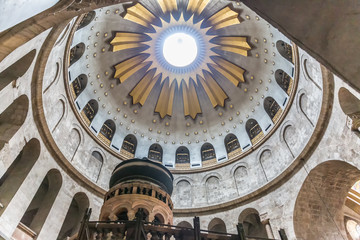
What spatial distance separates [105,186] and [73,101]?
6.09m

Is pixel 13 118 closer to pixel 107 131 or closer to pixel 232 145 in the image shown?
pixel 107 131

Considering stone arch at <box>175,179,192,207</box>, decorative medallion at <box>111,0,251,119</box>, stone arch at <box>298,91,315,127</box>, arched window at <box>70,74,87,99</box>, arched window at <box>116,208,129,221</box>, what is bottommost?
arched window at <box>116,208,129,221</box>

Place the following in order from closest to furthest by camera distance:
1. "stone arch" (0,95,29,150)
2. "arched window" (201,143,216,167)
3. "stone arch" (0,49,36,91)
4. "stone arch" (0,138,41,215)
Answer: "stone arch" (0,49,36,91)
"stone arch" (0,138,41,215)
"stone arch" (0,95,29,150)
"arched window" (201,143,216,167)

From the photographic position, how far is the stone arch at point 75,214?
14183 mm

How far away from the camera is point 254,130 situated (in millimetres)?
19344

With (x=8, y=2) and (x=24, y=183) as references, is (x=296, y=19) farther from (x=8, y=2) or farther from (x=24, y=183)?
(x=24, y=183)

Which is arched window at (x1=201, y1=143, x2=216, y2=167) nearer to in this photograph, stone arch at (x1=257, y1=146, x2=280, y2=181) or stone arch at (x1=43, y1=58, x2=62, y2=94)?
stone arch at (x1=257, y1=146, x2=280, y2=181)

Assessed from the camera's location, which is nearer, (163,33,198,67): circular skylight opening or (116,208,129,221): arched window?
(116,208,129,221): arched window

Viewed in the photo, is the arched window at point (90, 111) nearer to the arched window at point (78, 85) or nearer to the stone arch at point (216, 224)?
the arched window at point (78, 85)

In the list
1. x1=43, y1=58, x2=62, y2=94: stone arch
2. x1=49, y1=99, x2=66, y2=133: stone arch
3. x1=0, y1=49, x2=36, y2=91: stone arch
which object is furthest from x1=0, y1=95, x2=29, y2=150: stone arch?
Result: x1=49, y1=99, x2=66, y2=133: stone arch

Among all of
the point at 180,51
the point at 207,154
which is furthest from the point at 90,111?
the point at 180,51

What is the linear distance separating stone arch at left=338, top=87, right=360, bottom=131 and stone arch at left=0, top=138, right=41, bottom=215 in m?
14.8

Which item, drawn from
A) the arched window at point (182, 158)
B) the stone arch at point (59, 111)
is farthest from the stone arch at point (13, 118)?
the arched window at point (182, 158)

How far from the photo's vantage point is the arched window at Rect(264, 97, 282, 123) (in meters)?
17.4
